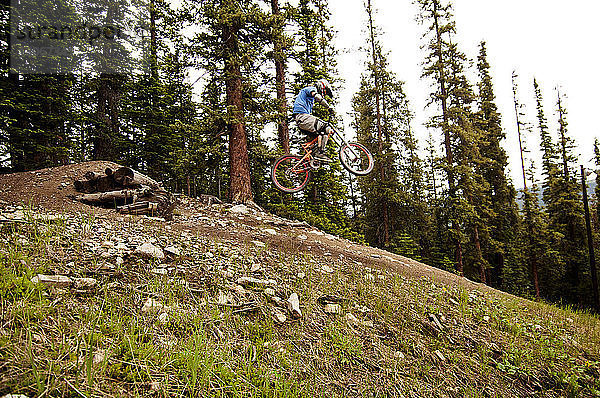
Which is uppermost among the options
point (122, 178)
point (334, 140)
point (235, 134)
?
point (235, 134)

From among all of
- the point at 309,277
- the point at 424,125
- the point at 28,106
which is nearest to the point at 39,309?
the point at 309,277

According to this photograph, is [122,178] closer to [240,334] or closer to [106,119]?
[240,334]

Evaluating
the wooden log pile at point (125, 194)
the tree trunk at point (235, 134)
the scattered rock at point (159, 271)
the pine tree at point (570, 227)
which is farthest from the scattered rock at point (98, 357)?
the pine tree at point (570, 227)

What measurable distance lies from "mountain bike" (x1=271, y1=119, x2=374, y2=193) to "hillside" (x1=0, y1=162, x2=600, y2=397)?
5.92 ft

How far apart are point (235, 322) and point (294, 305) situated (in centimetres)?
94

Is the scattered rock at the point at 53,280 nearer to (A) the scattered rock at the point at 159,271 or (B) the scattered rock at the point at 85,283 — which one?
(B) the scattered rock at the point at 85,283

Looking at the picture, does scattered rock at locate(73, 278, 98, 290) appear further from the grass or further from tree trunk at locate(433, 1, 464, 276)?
tree trunk at locate(433, 1, 464, 276)

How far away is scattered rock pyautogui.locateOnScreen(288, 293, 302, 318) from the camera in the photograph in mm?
4045

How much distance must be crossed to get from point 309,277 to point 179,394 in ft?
10.5

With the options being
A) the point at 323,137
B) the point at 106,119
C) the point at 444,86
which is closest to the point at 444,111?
the point at 444,86

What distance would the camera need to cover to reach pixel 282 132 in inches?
497

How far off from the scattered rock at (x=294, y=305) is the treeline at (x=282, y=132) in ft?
18.4

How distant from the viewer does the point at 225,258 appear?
514cm

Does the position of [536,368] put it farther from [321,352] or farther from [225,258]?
[225,258]
